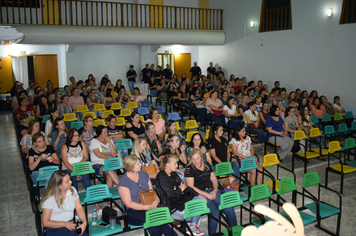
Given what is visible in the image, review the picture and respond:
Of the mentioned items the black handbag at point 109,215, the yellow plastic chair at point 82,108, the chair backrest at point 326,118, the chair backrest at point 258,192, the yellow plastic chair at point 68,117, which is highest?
the yellow plastic chair at point 82,108

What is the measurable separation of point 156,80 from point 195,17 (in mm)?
3083

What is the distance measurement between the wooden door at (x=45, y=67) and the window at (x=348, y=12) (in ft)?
35.9

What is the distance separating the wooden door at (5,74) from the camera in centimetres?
1322

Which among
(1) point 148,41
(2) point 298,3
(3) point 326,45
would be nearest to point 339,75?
(3) point 326,45

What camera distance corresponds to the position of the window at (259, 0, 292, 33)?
11.4 m

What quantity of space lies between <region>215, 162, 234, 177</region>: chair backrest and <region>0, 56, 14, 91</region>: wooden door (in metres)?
11.6

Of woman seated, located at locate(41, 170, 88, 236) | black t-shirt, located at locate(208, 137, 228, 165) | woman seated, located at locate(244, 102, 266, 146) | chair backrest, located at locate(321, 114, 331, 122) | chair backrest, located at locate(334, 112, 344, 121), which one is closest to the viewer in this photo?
woman seated, located at locate(41, 170, 88, 236)

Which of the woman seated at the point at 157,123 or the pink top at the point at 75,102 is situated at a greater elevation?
the pink top at the point at 75,102

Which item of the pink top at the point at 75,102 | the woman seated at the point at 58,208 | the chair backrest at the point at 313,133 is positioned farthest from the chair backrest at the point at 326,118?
the woman seated at the point at 58,208

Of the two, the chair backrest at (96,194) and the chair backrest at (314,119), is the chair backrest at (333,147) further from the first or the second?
the chair backrest at (96,194)

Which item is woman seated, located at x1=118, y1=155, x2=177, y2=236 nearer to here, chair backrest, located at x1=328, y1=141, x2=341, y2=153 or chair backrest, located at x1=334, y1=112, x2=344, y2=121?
chair backrest, located at x1=328, y1=141, x2=341, y2=153

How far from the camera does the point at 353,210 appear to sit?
5152mm

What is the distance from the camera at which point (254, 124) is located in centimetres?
763

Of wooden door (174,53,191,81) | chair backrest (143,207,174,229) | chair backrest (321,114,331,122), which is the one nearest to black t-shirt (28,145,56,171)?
chair backrest (143,207,174,229)
